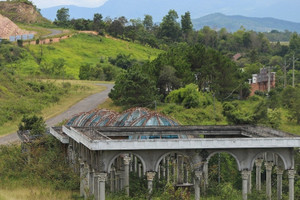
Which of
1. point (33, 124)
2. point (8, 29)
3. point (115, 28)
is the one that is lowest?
point (33, 124)

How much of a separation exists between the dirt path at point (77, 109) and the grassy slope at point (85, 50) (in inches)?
759

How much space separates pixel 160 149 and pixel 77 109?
101 feet

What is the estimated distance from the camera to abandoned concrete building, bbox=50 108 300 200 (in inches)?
1054

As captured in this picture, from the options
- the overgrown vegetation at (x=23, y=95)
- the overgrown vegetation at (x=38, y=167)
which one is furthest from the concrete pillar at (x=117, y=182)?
the overgrown vegetation at (x=23, y=95)

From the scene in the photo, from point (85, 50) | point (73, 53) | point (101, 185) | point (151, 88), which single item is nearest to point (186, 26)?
point (85, 50)

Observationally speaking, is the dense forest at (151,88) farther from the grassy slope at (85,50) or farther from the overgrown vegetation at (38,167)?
the grassy slope at (85,50)

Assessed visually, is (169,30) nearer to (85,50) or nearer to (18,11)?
(85,50)

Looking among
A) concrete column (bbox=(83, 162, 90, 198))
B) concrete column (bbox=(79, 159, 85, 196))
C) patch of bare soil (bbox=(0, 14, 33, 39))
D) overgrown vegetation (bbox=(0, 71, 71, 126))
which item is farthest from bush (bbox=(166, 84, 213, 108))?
patch of bare soil (bbox=(0, 14, 33, 39))

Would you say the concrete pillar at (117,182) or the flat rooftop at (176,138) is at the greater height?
the flat rooftop at (176,138)

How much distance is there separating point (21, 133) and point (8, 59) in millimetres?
44741

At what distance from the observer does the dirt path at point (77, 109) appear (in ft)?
153

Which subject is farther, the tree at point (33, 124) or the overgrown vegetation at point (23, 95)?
the overgrown vegetation at point (23, 95)

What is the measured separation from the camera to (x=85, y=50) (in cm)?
10200

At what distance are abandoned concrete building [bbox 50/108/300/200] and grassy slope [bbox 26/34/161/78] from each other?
47.9m
